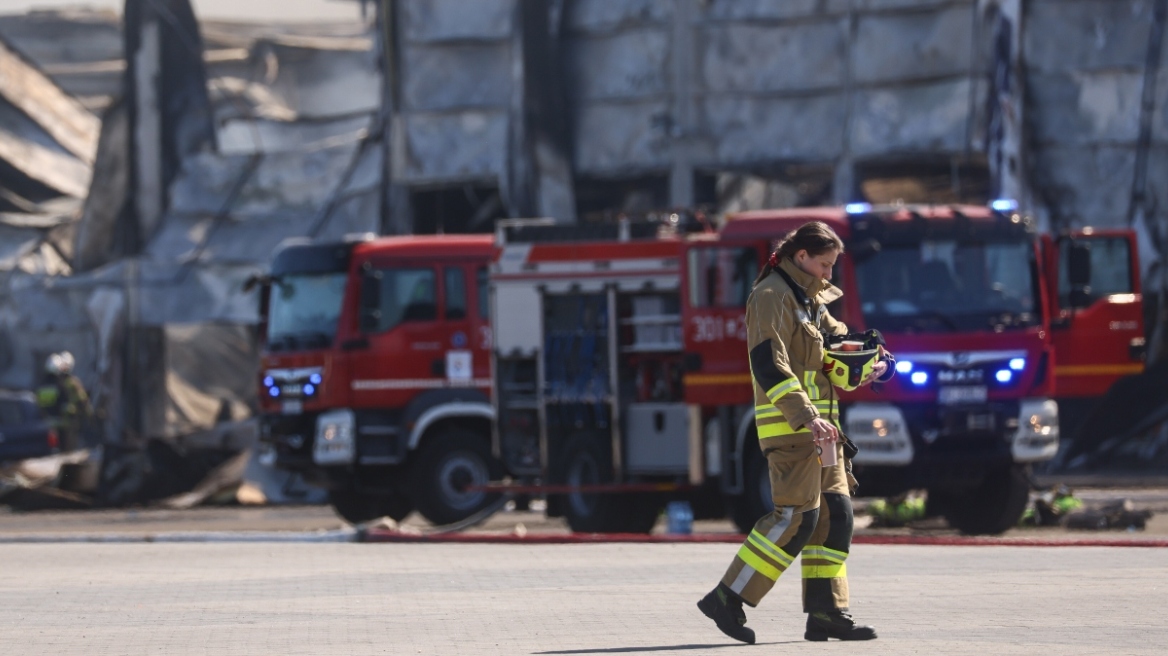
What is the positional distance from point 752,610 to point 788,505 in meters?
1.44

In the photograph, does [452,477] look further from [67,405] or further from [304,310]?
[67,405]

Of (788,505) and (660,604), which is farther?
(660,604)

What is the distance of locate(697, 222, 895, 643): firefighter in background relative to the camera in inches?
294

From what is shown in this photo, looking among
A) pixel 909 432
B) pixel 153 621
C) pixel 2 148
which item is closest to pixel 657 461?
pixel 909 432

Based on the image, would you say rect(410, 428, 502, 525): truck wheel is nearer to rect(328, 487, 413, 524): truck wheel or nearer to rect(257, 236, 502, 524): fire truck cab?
rect(257, 236, 502, 524): fire truck cab

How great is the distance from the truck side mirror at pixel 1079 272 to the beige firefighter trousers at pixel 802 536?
8.36 metres

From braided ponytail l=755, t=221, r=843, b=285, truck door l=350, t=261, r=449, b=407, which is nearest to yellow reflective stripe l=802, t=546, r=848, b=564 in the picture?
braided ponytail l=755, t=221, r=843, b=285

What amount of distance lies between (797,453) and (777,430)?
0.12 meters

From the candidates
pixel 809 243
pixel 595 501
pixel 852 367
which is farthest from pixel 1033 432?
pixel 809 243

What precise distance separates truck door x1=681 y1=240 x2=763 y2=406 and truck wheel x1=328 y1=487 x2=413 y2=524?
4721 millimetres

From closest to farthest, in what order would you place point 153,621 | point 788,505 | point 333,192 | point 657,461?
point 788,505
point 153,621
point 657,461
point 333,192

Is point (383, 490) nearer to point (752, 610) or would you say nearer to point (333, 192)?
point (752, 610)

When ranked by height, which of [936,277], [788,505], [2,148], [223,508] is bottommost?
[223,508]

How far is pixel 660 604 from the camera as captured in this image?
29.6 ft
